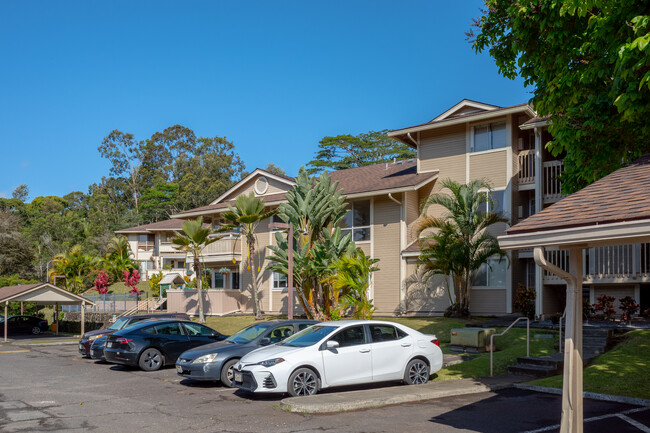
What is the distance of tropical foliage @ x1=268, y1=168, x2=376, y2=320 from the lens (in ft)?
79.8

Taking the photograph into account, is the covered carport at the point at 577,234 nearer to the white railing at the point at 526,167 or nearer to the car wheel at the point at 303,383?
the car wheel at the point at 303,383

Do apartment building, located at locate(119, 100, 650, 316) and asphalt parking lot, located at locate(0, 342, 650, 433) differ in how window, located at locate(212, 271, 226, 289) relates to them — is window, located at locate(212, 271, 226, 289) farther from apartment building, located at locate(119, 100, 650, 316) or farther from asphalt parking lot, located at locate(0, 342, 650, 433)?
asphalt parking lot, located at locate(0, 342, 650, 433)

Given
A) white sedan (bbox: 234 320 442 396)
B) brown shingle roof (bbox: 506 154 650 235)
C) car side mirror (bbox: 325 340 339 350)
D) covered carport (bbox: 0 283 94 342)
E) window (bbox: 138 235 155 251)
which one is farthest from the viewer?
window (bbox: 138 235 155 251)

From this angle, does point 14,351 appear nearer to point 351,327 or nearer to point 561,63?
point 351,327

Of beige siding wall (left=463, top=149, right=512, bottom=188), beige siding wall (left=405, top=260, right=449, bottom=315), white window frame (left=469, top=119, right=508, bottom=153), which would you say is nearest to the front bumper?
beige siding wall (left=405, top=260, right=449, bottom=315)

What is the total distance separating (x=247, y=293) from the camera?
3428cm

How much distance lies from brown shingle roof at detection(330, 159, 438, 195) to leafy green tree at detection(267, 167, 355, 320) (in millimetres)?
2762

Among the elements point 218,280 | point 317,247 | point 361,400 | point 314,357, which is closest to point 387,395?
point 361,400

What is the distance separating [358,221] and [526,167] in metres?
8.37

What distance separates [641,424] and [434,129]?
65.9ft

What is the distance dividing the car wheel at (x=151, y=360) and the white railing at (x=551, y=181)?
51.2 feet

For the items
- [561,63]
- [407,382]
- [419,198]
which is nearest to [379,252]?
[419,198]

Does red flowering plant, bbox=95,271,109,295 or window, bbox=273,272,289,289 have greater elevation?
window, bbox=273,272,289,289

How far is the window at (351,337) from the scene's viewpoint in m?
12.4
